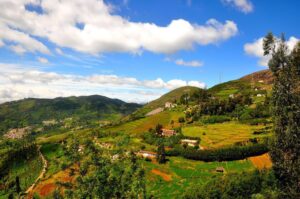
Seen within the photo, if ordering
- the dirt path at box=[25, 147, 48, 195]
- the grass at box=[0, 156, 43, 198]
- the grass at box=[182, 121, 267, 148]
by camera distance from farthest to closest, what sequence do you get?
the grass at box=[0, 156, 43, 198] < the dirt path at box=[25, 147, 48, 195] < the grass at box=[182, 121, 267, 148]

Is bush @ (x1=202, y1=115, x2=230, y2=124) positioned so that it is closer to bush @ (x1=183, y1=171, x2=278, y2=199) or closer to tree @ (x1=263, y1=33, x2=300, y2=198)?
bush @ (x1=183, y1=171, x2=278, y2=199)

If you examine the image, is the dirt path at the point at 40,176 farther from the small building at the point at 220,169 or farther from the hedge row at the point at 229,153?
the small building at the point at 220,169

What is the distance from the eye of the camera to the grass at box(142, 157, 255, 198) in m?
96.5

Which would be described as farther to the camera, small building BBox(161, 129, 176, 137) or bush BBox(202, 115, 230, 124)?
bush BBox(202, 115, 230, 124)

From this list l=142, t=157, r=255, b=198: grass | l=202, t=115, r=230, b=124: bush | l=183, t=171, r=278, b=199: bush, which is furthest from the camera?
l=202, t=115, r=230, b=124: bush

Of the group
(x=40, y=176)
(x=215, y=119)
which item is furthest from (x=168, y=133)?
(x=40, y=176)

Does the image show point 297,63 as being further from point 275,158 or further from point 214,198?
point 214,198

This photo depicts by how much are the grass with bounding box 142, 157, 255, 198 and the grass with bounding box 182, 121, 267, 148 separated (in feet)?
48.0

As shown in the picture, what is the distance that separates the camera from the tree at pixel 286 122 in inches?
1080

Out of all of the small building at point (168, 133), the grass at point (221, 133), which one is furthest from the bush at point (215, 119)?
the small building at point (168, 133)

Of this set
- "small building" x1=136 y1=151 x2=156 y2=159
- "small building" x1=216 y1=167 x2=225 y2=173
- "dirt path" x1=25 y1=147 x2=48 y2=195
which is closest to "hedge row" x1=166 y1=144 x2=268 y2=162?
"small building" x1=216 y1=167 x2=225 y2=173

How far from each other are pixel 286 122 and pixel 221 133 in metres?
115

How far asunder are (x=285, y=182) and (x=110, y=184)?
17716mm

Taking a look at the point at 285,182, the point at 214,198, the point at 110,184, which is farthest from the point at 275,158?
the point at 214,198
